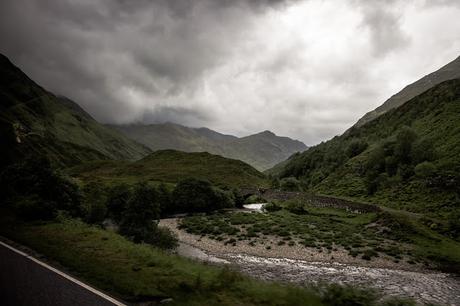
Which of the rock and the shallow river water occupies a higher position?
the rock

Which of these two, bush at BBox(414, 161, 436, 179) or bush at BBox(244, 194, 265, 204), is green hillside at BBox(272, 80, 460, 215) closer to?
bush at BBox(414, 161, 436, 179)

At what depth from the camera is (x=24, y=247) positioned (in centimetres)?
1859

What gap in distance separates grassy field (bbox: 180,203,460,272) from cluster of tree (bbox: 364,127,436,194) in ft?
118

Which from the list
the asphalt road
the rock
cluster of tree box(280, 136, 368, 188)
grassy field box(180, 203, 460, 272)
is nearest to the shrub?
grassy field box(180, 203, 460, 272)

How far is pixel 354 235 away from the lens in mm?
55156

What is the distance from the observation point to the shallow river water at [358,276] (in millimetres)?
30188

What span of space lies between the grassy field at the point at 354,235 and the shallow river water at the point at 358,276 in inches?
214

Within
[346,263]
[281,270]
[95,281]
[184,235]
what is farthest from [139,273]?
[184,235]

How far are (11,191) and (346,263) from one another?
40507 millimetres

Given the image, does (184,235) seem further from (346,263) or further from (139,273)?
(139,273)

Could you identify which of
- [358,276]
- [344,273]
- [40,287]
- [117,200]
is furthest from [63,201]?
[358,276]

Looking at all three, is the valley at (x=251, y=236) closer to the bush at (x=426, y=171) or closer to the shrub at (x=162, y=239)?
the shrub at (x=162, y=239)

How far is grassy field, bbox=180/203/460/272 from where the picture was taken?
45.2 metres

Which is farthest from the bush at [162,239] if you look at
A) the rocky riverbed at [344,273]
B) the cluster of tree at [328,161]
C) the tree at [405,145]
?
the cluster of tree at [328,161]
